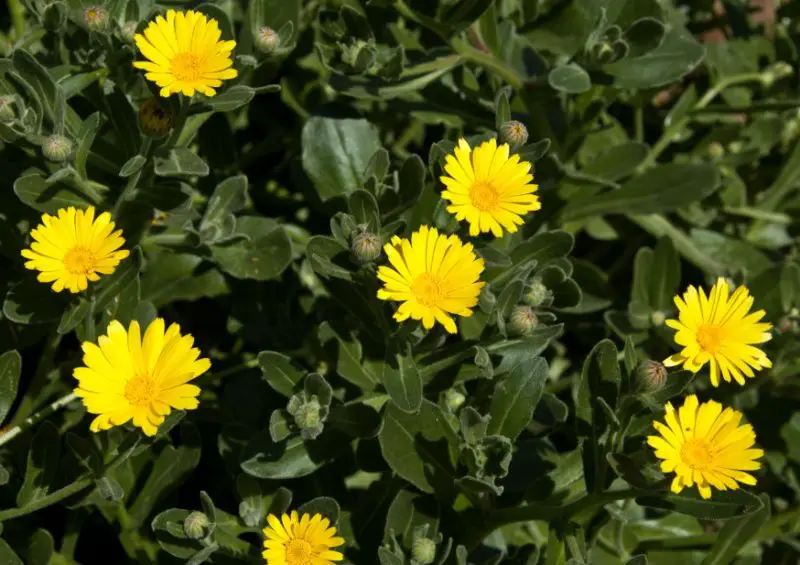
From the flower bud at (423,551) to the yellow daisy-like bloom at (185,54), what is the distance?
3.81ft

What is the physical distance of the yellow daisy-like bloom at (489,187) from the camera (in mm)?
2145

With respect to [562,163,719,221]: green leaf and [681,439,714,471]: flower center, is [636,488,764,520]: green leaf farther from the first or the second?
[562,163,719,221]: green leaf

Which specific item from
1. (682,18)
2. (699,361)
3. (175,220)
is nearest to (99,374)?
(175,220)

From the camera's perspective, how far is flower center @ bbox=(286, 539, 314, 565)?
6.88ft

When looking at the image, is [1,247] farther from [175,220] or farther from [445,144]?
[445,144]

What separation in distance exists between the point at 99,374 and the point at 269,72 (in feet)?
4.11

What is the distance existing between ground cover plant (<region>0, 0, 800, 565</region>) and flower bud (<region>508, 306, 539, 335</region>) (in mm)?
18

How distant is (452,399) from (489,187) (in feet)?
1.99

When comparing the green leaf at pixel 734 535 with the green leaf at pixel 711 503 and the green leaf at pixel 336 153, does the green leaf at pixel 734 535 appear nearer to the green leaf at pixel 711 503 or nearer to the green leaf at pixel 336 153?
the green leaf at pixel 711 503

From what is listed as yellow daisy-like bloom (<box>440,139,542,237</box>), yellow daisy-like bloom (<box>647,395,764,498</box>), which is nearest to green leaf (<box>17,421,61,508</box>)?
yellow daisy-like bloom (<box>440,139,542,237</box>)

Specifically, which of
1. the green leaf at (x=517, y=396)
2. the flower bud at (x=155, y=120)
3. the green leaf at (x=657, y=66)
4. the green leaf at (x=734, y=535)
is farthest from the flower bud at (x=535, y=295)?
the flower bud at (x=155, y=120)

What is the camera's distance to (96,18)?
7.33ft

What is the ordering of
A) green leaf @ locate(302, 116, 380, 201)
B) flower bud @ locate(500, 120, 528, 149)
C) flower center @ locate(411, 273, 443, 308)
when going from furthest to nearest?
green leaf @ locate(302, 116, 380, 201)
flower bud @ locate(500, 120, 528, 149)
flower center @ locate(411, 273, 443, 308)

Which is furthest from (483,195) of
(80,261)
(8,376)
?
(8,376)
